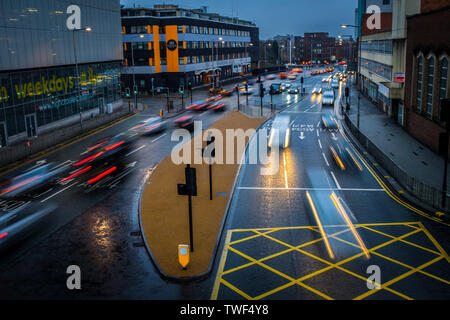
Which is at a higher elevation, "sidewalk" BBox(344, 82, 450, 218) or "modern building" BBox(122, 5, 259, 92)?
"modern building" BBox(122, 5, 259, 92)

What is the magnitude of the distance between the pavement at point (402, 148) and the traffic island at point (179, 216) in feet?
36.9

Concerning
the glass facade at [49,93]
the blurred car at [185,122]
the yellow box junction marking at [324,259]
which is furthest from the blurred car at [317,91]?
the yellow box junction marking at [324,259]

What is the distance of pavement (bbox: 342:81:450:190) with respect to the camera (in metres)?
25.6

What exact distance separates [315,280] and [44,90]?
3731 cm

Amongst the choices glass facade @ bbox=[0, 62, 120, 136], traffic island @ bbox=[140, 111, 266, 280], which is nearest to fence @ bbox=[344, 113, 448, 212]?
traffic island @ bbox=[140, 111, 266, 280]

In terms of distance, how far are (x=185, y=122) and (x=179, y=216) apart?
30110mm

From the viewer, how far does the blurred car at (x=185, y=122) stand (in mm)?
45150

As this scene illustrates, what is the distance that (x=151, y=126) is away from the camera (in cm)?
4606

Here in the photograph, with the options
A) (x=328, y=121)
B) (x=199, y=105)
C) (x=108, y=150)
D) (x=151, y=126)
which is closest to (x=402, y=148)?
(x=328, y=121)

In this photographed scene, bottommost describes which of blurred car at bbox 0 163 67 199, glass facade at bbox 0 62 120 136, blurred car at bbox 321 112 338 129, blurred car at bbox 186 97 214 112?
blurred car at bbox 0 163 67 199

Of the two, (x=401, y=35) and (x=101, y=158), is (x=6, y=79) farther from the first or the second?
(x=401, y=35)

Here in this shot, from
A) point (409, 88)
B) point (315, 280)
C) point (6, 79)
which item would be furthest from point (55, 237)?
point (409, 88)

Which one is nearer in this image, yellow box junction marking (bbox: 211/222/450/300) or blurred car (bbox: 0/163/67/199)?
yellow box junction marking (bbox: 211/222/450/300)

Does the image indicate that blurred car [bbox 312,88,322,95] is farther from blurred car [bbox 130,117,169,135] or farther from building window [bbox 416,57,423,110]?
building window [bbox 416,57,423,110]
